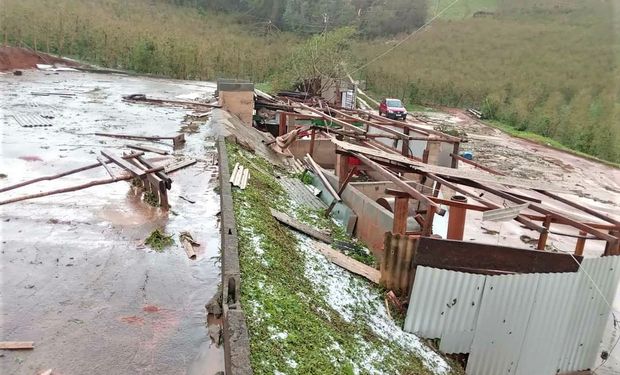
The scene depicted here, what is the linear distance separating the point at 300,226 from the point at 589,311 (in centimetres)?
474

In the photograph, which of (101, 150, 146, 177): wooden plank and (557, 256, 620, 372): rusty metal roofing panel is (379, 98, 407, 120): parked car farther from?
(557, 256, 620, 372): rusty metal roofing panel

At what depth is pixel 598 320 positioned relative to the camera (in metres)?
6.36

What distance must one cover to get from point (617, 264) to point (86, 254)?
733 cm

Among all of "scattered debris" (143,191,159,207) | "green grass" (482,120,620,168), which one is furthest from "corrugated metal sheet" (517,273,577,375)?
"green grass" (482,120,620,168)

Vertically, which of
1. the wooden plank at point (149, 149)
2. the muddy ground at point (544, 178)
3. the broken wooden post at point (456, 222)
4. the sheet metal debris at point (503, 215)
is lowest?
the muddy ground at point (544, 178)

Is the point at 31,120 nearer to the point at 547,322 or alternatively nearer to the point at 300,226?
the point at 300,226

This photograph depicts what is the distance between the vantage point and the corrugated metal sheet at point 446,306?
5723 mm

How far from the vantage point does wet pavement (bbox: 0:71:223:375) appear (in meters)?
4.35

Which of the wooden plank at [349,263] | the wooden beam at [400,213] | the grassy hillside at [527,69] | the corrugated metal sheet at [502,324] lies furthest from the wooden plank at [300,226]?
the grassy hillside at [527,69]

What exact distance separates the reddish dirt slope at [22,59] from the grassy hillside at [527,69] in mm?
21419

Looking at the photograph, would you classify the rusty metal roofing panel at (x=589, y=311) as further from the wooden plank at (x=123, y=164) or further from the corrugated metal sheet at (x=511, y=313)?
the wooden plank at (x=123, y=164)

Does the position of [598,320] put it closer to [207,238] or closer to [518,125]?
[207,238]

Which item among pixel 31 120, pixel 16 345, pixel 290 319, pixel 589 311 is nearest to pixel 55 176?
pixel 16 345

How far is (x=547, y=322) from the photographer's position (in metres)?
6.01
